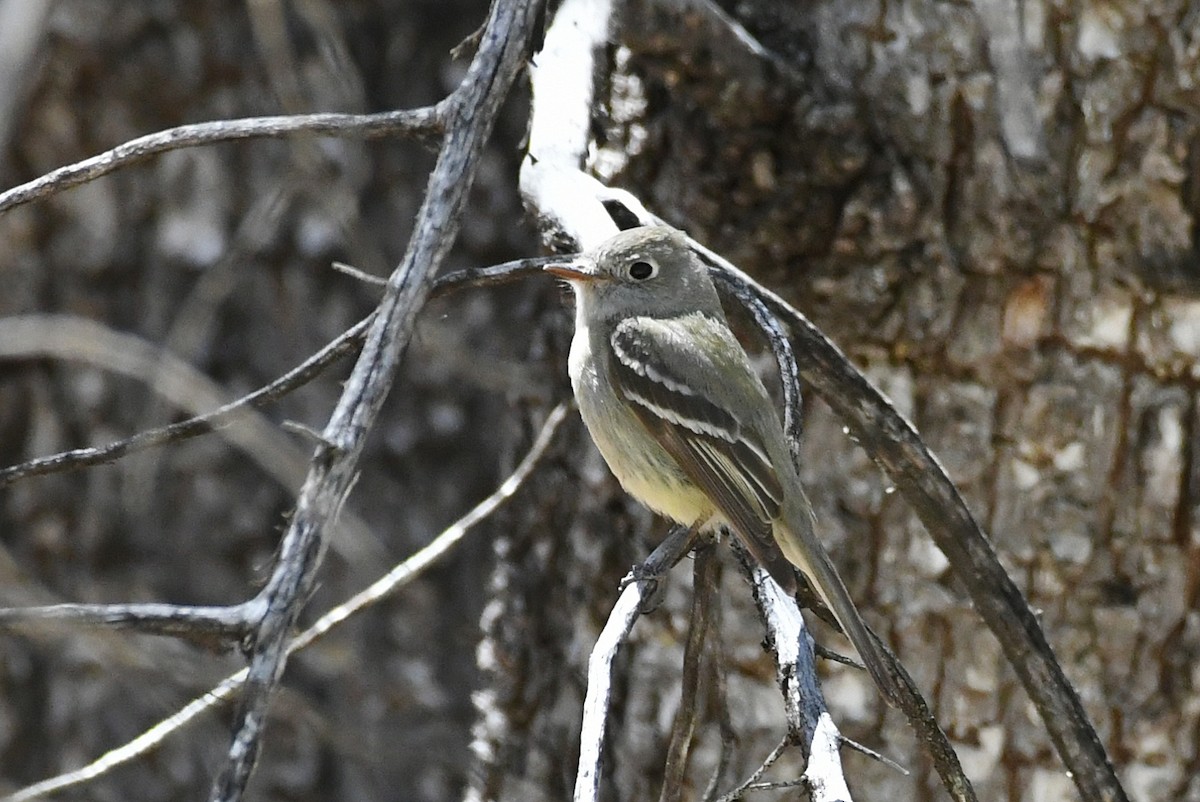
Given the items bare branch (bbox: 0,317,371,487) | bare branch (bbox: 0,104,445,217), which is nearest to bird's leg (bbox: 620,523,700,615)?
bare branch (bbox: 0,317,371,487)

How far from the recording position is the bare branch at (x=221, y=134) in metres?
1.87

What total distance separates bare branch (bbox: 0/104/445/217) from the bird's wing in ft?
3.49

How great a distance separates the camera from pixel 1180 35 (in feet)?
9.41

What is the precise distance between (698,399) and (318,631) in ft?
3.16

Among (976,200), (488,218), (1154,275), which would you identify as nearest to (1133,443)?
(1154,275)

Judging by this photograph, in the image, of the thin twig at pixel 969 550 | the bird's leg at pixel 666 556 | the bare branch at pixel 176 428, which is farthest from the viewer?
the bird's leg at pixel 666 556

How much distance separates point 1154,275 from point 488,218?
2.86 meters

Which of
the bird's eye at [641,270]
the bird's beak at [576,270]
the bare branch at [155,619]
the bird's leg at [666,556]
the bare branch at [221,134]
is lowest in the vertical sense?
the bare branch at [155,619]

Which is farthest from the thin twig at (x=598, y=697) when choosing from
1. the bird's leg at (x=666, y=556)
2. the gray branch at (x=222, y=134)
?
the gray branch at (x=222, y=134)

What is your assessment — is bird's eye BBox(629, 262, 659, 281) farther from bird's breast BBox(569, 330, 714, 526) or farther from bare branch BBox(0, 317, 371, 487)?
bare branch BBox(0, 317, 371, 487)

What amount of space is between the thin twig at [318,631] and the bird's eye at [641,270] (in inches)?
13.4

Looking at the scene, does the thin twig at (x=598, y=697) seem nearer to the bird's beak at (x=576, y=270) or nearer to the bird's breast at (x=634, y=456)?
the bird's beak at (x=576, y=270)

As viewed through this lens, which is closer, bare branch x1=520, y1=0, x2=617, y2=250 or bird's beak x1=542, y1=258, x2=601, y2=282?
bare branch x1=520, y1=0, x2=617, y2=250

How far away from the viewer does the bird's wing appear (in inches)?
112
